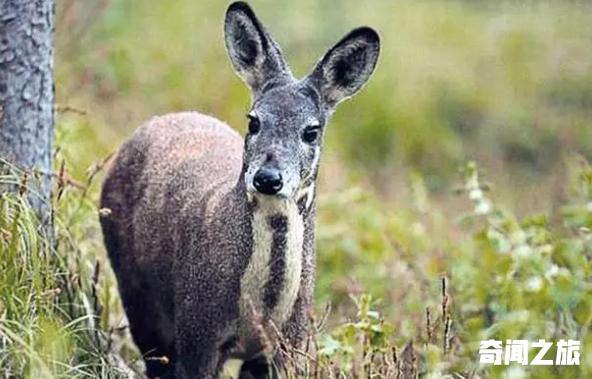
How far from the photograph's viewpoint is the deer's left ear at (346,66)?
232 inches

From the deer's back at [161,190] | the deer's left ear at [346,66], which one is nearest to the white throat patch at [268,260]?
the deer's back at [161,190]

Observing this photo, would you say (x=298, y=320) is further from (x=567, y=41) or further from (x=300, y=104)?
(x=567, y=41)

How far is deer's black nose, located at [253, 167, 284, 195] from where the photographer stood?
211 inches

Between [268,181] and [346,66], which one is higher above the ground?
[346,66]

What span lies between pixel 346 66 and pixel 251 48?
36 centimetres

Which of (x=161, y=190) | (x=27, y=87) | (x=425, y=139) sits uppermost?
(x=425, y=139)

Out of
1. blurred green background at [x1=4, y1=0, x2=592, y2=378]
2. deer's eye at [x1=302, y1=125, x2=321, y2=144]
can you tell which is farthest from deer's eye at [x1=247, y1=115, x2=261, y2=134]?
blurred green background at [x1=4, y1=0, x2=592, y2=378]

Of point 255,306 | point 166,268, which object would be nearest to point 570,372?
point 255,306

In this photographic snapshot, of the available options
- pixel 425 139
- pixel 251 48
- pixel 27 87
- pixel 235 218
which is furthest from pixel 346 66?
pixel 425 139

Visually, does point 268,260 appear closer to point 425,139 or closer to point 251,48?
point 251,48

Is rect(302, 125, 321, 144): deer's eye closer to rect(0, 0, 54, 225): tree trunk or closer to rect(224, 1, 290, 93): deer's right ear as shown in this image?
rect(224, 1, 290, 93): deer's right ear

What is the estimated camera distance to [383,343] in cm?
593

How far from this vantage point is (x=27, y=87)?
20.3 ft

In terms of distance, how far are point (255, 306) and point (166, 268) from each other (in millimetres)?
654
